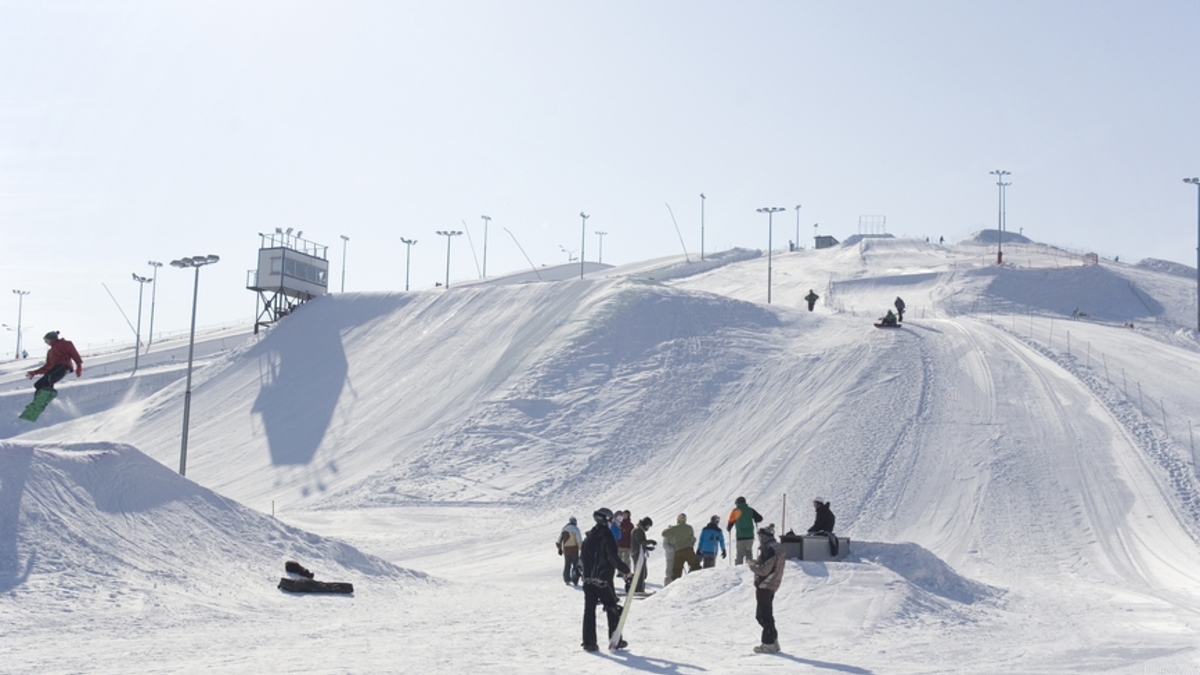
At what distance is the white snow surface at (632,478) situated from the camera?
40.0ft

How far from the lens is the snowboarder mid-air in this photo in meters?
16.8

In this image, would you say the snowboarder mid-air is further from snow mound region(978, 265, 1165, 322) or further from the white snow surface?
snow mound region(978, 265, 1165, 322)

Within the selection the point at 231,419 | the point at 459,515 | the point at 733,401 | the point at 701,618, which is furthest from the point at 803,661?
the point at 231,419

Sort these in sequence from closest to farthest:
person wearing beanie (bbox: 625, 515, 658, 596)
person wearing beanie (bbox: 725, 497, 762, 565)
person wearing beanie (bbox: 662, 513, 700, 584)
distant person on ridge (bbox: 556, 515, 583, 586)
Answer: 1. person wearing beanie (bbox: 662, 513, 700, 584)
2. person wearing beanie (bbox: 725, 497, 762, 565)
3. person wearing beanie (bbox: 625, 515, 658, 596)
4. distant person on ridge (bbox: 556, 515, 583, 586)

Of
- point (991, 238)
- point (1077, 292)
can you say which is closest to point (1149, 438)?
point (1077, 292)

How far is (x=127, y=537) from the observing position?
15094mm

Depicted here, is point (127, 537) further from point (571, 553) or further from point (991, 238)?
point (991, 238)

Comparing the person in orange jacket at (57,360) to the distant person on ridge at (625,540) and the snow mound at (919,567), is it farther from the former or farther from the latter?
the snow mound at (919,567)

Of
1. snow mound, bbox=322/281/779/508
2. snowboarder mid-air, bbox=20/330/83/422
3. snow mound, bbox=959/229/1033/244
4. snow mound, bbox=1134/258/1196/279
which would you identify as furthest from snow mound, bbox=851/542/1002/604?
snow mound, bbox=959/229/1033/244

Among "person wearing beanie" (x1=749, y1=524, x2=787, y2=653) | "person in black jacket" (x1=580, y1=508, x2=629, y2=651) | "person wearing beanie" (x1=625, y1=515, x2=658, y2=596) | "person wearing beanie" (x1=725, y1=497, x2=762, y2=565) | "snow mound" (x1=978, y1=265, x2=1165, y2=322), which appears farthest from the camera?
"snow mound" (x1=978, y1=265, x2=1165, y2=322)

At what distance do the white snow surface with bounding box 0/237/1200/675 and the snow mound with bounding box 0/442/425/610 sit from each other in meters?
0.05

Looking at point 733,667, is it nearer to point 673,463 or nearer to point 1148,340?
point 673,463

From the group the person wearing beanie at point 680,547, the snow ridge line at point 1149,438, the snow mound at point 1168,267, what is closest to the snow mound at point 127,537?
the person wearing beanie at point 680,547

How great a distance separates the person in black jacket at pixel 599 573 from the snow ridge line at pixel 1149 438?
1652cm
